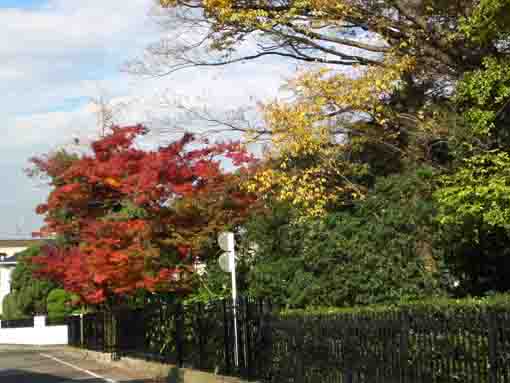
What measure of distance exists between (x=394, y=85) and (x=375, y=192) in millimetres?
2367

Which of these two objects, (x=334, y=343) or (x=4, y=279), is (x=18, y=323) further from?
(x=334, y=343)

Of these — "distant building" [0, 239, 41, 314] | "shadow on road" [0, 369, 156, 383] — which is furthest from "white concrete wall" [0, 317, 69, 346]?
"distant building" [0, 239, 41, 314]

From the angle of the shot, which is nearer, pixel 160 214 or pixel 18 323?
pixel 160 214

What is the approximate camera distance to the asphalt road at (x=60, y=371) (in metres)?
18.7

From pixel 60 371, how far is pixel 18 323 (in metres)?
25.2

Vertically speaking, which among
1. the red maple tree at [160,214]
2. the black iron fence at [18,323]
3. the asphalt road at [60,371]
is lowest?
the asphalt road at [60,371]

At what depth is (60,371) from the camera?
21.4 metres

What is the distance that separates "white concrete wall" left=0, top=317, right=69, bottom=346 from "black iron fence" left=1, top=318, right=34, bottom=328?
0.39m

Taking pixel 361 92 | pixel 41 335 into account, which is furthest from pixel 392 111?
pixel 41 335

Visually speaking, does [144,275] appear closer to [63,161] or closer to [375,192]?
[375,192]

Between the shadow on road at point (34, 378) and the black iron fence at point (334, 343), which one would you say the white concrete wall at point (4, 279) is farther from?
the black iron fence at point (334, 343)

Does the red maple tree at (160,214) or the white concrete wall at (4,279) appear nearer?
the red maple tree at (160,214)

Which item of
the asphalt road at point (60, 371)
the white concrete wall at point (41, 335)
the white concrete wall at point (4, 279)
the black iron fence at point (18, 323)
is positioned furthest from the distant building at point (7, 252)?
the asphalt road at point (60, 371)

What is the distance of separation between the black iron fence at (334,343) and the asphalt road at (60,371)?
1280 mm
